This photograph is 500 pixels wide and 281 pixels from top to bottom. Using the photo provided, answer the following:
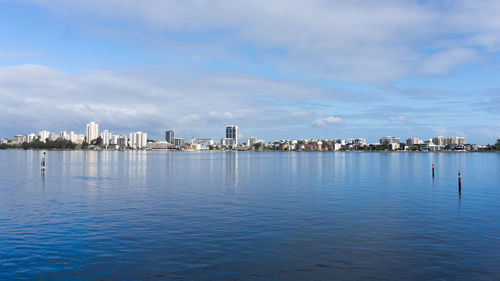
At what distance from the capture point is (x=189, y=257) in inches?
690

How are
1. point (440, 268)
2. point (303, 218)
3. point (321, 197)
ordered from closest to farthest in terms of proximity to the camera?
1. point (440, 268)
2. point (303, 218)
3. point (321, 197)

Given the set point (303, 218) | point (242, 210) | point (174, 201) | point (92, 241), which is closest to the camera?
point (92, 241)

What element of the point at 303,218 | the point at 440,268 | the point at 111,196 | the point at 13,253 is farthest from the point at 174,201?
the point at 440,268

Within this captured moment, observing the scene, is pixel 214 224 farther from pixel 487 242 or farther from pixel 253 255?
pixel 487 242

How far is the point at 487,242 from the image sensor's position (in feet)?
68.3

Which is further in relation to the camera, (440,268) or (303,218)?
(303,218)

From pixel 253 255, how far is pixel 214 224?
25.6 feet

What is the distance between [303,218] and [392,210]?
9.44m

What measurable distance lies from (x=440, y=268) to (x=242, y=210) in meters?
17.4

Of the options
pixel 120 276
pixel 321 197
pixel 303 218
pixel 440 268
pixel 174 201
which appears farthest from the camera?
pixel 321 197

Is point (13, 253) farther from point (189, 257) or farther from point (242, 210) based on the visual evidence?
point (242, 210)

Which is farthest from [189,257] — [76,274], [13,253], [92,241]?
[13,253]

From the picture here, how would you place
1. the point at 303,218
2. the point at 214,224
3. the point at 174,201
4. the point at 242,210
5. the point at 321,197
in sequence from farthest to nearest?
the point at 321,197 < the point at 174,201 < the point at 242,210 < the point at 303,218 < the point at 214,224

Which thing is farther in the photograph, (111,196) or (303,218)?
(111,196)
